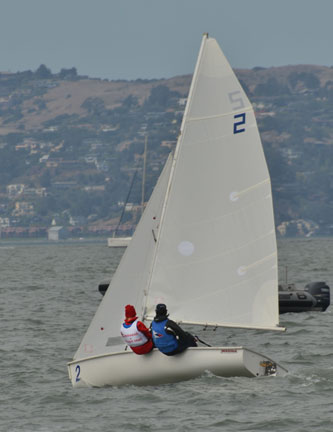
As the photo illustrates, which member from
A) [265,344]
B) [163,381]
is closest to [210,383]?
[163,381]

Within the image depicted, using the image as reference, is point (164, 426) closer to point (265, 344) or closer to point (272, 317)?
point (272, 317)

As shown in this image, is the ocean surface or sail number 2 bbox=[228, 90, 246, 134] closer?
the ocean surface

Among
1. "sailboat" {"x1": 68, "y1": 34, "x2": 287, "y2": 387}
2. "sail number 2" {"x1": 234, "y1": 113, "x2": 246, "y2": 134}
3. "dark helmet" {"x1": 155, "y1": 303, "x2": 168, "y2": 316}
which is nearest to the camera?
"dark helmet" {"x1": 155, "y1": 303, "x2": 168, "y2": 316}

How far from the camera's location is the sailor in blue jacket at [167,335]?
2153 cm

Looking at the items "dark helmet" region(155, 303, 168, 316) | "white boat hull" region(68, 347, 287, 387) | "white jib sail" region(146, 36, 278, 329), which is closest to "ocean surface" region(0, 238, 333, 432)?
"white boat hull" region(68, 347, 287, 387)

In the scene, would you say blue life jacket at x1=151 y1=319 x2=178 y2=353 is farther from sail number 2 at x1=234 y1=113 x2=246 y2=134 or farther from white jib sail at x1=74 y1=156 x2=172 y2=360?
sail number 2 at x1=234 y1=113 x2=246 y2=134

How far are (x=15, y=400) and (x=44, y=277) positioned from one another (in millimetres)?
47314

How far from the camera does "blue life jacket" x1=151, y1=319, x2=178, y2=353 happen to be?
2153cm

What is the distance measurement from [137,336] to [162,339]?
458mm

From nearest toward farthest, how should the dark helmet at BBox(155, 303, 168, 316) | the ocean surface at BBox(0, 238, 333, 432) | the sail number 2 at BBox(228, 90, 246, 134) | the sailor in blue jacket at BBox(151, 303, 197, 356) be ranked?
the ocean surface at BBox(0, 238, 333, 432), the sailor in blue jacket at BBox(151, 303, 197, 356), the dark helmet at BBox(155, 303, 168, 316), the sail number 2 at BBox(228, 90, 246, 134)

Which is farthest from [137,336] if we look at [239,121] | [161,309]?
[239,121]

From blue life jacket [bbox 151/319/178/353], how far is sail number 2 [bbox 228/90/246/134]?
4.06 meters

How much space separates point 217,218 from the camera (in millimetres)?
23188

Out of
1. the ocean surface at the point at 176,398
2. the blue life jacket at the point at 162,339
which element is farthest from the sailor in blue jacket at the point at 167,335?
the ocean surface at the point at 176,398
